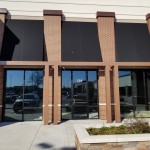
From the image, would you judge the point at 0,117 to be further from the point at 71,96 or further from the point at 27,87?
the point at 71,96

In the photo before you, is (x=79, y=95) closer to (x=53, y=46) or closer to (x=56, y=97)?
(x=56, y=97)

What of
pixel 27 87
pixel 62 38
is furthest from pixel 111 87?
pixel 27 87

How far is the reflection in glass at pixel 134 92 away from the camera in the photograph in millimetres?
16531

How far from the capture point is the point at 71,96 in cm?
1616

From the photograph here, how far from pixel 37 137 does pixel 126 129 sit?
14.1ft

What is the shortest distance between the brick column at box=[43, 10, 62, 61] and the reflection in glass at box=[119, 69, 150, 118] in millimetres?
4898

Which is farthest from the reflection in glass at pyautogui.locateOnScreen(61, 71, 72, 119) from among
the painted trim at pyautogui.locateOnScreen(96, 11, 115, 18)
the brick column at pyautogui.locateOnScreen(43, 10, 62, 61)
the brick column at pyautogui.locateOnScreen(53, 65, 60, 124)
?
the painted trim at pyautogui.locateOnScreen(96, 11, 115, 18)

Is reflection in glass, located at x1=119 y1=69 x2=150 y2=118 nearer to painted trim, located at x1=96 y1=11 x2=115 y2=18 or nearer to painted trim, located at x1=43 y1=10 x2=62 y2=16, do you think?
painted trim, located at x1=96 y1=11 x2=115 y2=18

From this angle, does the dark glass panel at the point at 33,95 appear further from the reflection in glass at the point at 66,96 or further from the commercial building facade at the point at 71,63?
the reflection in glass at the point at 66,96

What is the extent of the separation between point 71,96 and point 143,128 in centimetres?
841

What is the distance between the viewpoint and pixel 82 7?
17375 millimetres

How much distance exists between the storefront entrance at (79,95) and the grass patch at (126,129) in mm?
7384

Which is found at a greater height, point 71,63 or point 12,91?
point 71,63

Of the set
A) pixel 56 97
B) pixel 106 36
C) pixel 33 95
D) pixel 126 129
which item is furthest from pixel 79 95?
pixel 126 129
